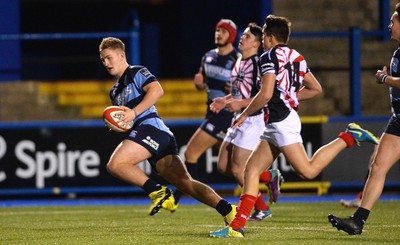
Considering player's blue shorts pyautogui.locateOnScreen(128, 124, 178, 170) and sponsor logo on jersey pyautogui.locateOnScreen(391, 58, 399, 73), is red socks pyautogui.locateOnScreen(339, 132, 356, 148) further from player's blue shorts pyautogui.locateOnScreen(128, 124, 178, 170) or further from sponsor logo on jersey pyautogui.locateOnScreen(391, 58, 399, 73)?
player's blue shorts pyautogui.locateOnScreen(128, 124, 178, 170)

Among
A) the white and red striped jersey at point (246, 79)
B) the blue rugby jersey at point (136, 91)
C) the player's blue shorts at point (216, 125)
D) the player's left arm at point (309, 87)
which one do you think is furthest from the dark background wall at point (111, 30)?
the blue rugby jersey at point (136, 91)

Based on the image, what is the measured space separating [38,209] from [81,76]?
1586cm

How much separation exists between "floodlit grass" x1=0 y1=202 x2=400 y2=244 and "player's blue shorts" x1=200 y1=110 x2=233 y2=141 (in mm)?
966

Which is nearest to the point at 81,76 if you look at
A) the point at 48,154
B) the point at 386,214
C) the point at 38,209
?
the point at 48,154

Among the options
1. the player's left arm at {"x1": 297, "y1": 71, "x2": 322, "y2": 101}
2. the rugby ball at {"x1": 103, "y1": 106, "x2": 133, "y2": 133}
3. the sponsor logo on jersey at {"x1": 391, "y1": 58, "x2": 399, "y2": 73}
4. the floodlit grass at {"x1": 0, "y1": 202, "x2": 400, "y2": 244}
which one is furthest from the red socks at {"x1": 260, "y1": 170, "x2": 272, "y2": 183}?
the sponsor logo on jersey at {"x1": 391, "y1": 58, "x2": 399, "y2": 73}

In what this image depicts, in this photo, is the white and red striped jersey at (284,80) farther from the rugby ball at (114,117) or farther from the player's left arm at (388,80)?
the rugby ball at (114,117)

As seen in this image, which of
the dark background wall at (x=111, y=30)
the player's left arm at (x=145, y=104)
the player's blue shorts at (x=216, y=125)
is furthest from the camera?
the dark background wall at (x=111, y=30)

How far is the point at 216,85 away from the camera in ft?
45.1

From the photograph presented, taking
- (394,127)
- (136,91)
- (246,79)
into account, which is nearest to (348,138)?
(394,127)

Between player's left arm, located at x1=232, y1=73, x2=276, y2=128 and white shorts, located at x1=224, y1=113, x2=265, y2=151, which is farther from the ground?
player's left arm, located at x1=232, y1=73, x2=276, y2=128

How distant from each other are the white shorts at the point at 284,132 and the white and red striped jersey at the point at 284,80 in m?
0.05

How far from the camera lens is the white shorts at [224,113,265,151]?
39.1 ft

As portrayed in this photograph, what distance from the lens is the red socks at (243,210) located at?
9547 mm

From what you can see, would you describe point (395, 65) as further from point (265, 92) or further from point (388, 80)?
point (265, 92)
